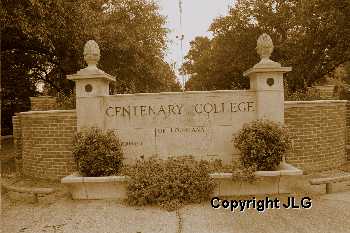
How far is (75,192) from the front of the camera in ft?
24.3

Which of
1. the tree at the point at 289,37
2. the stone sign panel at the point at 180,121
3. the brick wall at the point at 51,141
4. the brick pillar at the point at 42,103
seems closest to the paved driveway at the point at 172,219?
the stone sign panel at the point at 180,121

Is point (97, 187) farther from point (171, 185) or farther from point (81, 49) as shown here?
point (81, 49)

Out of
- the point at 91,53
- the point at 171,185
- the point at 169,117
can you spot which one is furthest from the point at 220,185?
the point at 91,53

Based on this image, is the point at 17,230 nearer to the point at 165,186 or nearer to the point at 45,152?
the point at 165,186

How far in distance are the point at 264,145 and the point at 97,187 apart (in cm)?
326

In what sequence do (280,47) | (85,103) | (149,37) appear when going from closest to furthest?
(85,103)
(149,37)
(280,47)

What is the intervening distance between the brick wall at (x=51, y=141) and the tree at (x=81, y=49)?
354cm

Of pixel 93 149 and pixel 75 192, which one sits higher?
pixel 93 149

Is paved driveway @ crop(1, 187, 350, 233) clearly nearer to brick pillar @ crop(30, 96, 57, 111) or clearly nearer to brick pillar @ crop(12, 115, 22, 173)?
brick pillar @ crop(12, 115, 22, 173)

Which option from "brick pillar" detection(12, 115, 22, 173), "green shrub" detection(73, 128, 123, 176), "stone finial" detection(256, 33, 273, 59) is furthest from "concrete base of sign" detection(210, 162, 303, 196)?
"brick pillar" detection(12, 115, 22, 173)

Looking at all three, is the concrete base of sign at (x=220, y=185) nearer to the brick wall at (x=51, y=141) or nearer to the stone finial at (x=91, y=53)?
the brick wall at (x=51, y=141)

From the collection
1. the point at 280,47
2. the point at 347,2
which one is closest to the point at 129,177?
the point at 347,2

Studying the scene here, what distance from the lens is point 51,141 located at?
380 inches

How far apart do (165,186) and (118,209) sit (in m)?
0.90
